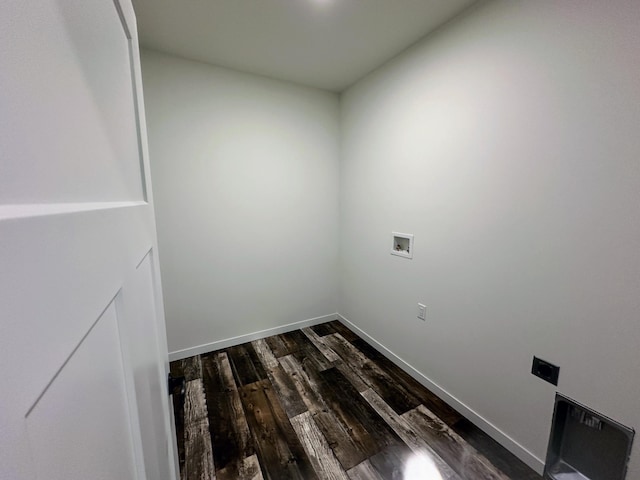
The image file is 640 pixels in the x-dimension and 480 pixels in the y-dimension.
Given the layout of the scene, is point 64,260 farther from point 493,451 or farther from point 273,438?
point 493,451

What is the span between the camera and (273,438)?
1.47 m

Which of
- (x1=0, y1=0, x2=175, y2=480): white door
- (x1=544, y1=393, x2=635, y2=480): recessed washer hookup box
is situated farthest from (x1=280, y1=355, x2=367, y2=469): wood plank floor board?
(x1=0, y1=0, x2=175, y2=480): white door

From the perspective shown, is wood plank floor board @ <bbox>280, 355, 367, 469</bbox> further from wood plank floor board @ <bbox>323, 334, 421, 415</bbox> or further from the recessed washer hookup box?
the recessed washer hookup box

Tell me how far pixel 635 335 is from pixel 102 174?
1712mm

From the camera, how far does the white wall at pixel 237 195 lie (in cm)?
196

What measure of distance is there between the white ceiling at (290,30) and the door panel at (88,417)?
69.7 inches

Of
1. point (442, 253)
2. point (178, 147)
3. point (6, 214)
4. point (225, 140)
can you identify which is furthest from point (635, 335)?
point (178, 147)

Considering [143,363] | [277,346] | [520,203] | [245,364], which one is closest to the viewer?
[143,363]

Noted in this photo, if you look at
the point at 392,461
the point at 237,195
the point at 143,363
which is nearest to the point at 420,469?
the point at 392,461

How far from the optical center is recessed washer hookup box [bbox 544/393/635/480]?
104 centimetres

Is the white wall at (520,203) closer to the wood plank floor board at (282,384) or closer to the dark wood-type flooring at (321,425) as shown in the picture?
the dark wood-type flooring at (321,425)

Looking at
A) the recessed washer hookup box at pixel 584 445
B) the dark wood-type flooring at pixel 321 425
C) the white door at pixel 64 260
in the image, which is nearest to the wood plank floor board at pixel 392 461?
the dark wood-type flooring at pixel 321 425

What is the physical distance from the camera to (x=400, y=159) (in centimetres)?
192

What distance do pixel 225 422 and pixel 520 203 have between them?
2.10m
